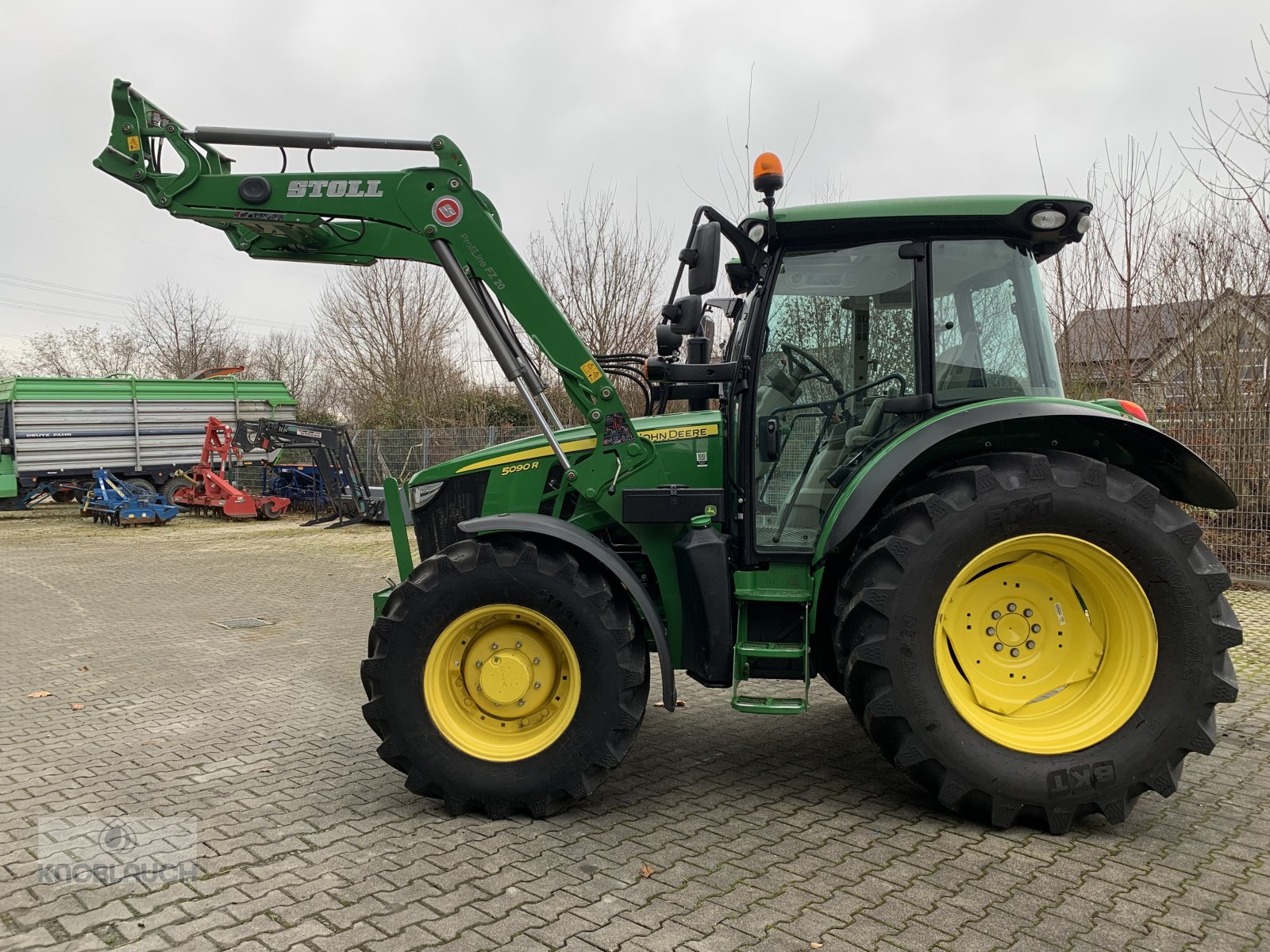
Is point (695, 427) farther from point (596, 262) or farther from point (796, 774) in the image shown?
point (596, 262)

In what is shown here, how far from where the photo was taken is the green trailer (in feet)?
62.5

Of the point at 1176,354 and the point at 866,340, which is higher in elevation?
the point at 1176,354

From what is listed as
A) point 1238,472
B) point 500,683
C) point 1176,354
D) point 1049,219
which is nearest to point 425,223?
point 500,683

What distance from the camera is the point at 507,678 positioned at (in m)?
A: 3.75

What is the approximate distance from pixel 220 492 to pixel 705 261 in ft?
60.1

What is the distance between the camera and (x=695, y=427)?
4.16 metres

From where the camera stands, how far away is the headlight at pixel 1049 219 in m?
3.74

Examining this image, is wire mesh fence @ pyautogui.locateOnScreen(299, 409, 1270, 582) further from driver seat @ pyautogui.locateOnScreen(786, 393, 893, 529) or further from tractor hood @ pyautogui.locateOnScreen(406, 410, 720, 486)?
tractor hood @ pyautogui.locateOnScreen(406, 410, 720, 486)

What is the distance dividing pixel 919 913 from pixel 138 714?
466 cm

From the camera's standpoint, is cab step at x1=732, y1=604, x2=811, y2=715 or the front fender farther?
cab step at x1=732, y1=604, x2=811, y2=715

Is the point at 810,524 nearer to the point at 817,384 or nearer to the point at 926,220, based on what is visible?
the point at 817,384

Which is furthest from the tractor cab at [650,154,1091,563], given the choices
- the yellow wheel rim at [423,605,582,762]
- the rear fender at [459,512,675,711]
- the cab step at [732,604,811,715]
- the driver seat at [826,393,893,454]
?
the yellow wheel rim at [423,605,582,762]

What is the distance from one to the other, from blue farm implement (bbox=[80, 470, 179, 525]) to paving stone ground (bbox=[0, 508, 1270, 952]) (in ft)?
45.5

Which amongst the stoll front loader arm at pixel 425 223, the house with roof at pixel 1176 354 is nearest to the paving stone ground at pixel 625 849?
the stoll front loader arm at pixel 425 223
